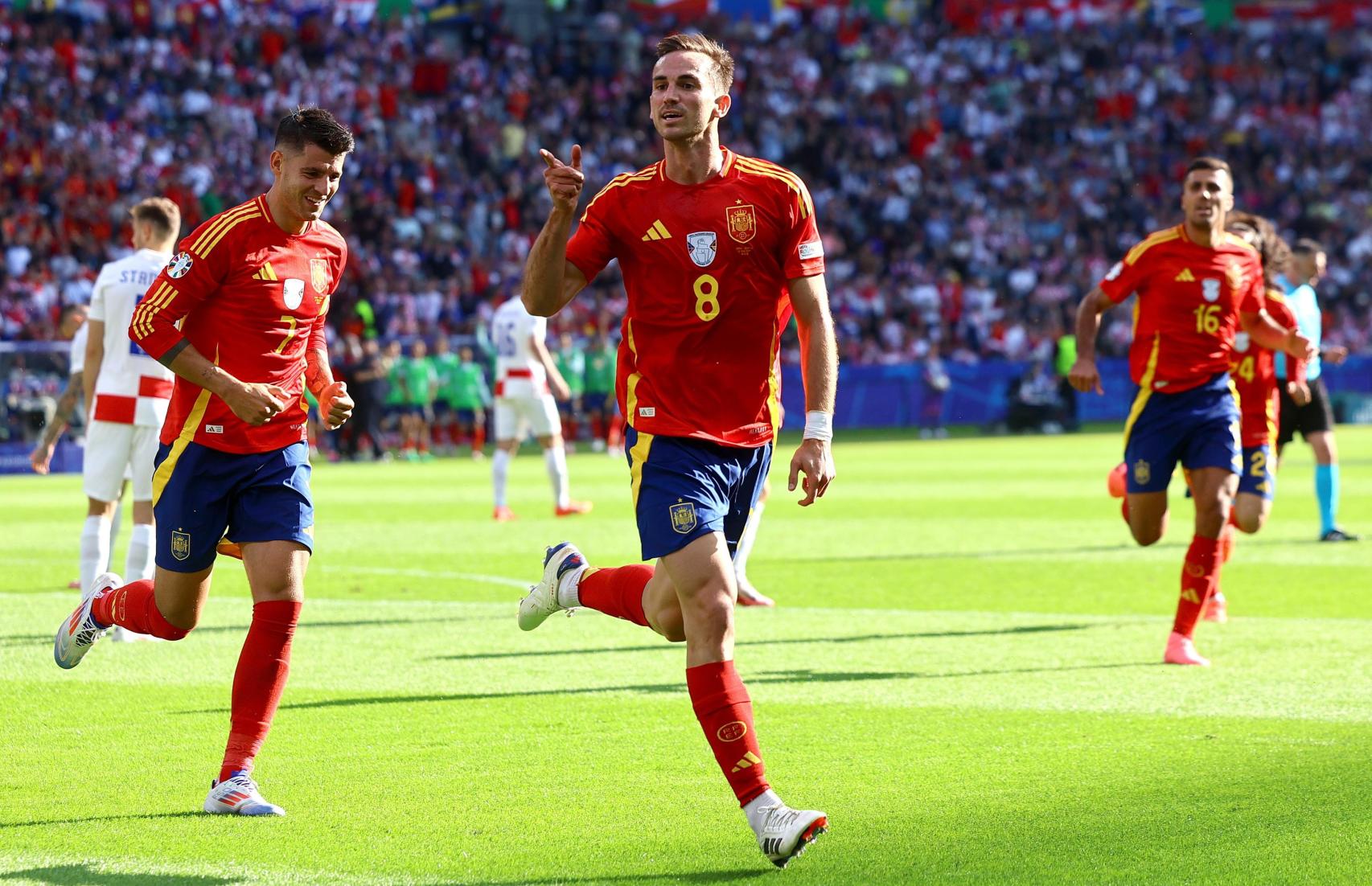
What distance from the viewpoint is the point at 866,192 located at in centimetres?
4184

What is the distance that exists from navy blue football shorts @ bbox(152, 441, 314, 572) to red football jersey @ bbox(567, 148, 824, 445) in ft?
3.94

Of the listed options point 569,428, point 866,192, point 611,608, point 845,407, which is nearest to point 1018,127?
point 866,192

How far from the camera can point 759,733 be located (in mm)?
6699

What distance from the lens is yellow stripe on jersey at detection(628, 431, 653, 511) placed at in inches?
208

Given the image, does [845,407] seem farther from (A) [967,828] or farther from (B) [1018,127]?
(A) [967,828]

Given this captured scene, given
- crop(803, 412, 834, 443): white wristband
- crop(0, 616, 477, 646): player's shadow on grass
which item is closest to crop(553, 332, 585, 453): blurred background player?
crop(0, 616, 477, 646): player's shadow on grass

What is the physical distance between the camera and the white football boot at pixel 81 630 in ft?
21.6

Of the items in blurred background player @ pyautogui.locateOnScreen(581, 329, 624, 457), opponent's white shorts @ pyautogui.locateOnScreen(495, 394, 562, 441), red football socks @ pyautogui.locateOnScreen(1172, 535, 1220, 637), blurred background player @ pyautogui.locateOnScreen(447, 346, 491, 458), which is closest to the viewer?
red football socks @ pyautogui.locateOnScreen(1172, 535, 1220, 637)

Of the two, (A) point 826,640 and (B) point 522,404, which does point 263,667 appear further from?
(B) point 522,404

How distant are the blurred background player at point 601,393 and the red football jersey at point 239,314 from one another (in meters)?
25.4

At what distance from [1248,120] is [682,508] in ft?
145

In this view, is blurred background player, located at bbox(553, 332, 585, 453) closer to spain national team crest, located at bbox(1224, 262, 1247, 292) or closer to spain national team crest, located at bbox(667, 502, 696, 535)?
spain national team crest, located at bbox(1224, 262, 1247, 292)

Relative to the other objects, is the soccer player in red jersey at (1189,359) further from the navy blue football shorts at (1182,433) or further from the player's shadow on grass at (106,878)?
the player's shadow on grass at (106,878)

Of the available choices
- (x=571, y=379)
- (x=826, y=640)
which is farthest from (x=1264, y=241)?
(x=571, y=379)
